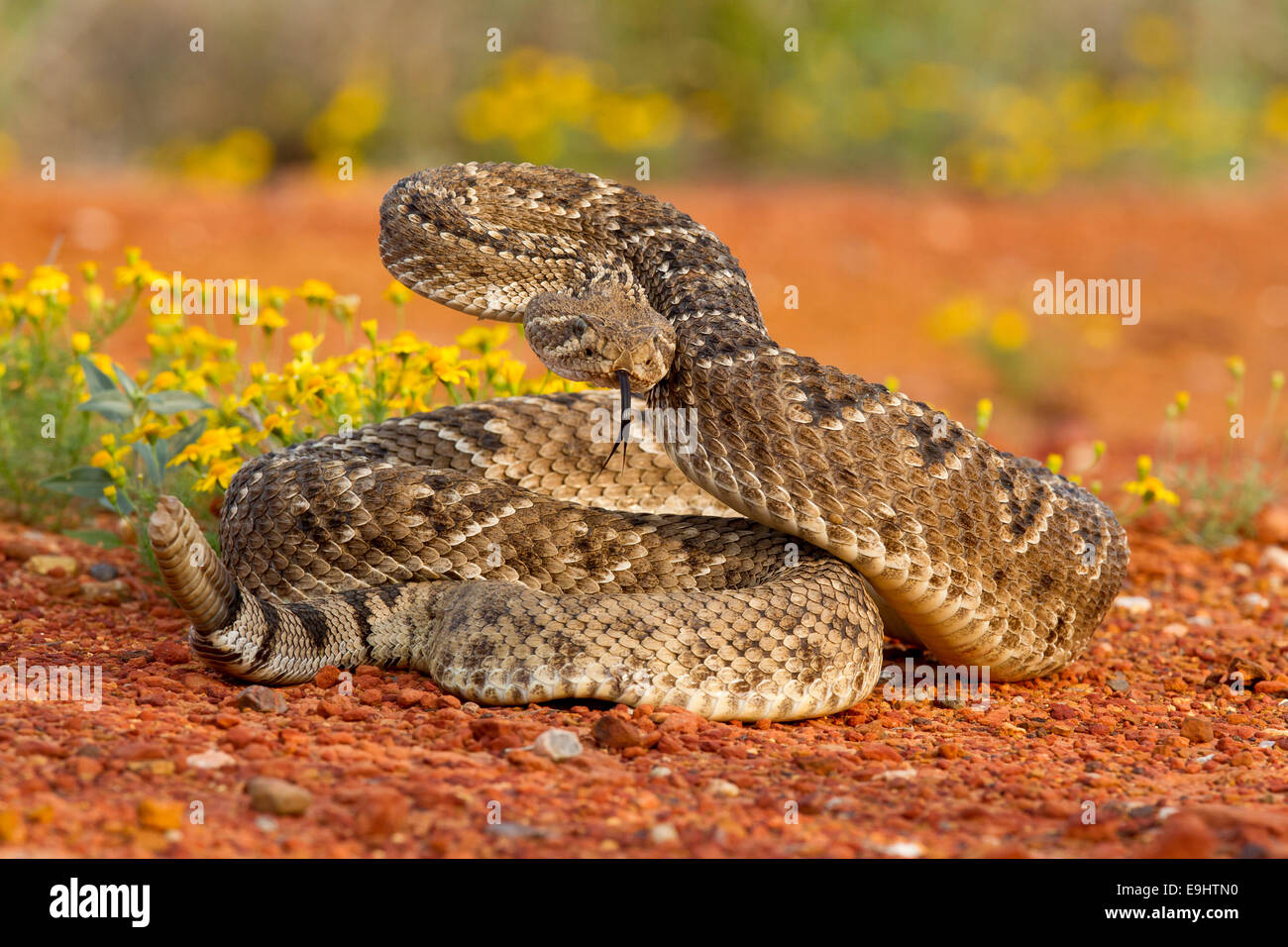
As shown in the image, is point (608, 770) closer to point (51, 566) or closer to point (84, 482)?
Answer: point (51, 566)

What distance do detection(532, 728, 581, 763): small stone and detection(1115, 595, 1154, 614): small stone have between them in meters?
4.36

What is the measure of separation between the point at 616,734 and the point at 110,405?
3707mm

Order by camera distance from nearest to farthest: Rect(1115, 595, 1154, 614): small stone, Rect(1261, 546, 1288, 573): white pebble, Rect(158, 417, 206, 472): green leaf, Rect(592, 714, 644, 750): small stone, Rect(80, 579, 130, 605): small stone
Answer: Rect(592, 714, 644, 750): small stone, Rect(80, 579, 130, 605): small stone, Rect(158, 417, 206, 472): green leaf, Rect(1115, 595, 1154, 614): small stone, Rect(1261, 546, 1288, 573): white pebble

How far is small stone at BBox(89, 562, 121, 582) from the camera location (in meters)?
7.08

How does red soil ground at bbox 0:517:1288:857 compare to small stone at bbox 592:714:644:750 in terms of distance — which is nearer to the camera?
red soil ground at bbox 0:517:1288:857

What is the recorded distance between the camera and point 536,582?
19.9 feet

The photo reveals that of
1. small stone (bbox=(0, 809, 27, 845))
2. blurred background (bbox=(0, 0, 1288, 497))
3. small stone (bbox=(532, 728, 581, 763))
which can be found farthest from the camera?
blurred background (bbox=(0, 0, 1288, 497))

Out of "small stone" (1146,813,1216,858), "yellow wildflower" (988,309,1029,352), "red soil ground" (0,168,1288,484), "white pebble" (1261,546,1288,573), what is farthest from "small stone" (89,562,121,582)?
"yellow wildflower" (988,309,1029,352)

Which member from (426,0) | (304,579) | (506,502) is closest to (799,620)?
(506,502)

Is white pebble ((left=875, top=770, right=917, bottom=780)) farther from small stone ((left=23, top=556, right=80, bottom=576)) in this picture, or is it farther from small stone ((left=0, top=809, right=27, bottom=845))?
small stone ((left=23, top=556, right=80, bottom=576))

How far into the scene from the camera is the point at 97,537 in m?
7.16

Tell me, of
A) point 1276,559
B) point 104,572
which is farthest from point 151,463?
point 1276,559

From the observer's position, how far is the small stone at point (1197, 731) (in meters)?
5.54

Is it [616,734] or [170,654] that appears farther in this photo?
[170,654]
